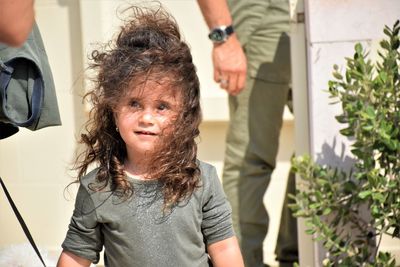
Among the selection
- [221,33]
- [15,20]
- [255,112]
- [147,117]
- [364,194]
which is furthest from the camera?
[255,112]

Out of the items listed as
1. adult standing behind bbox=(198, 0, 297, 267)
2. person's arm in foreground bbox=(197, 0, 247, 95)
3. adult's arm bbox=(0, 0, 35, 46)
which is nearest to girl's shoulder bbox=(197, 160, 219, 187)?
adult's arm bbox=(0, 0, 35, 46)

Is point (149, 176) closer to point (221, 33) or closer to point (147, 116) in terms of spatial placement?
point (147, 116)

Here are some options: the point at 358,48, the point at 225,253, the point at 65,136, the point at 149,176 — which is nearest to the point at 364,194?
the point at 358,48

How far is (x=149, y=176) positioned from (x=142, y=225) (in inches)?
6.3

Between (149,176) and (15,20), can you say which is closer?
(15,20)

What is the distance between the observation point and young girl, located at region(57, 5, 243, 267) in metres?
3.08

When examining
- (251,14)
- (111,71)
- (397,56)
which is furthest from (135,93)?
(251,14)

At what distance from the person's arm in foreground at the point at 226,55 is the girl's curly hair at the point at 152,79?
1.11 meters

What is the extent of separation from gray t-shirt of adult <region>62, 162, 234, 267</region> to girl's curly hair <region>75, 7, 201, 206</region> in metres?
0.03

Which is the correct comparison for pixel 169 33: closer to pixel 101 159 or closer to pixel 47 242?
pixel 101 159

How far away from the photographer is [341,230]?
Answer: 417 centimetres

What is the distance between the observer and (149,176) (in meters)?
3.13

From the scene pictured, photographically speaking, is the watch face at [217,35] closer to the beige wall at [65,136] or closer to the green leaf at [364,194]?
the green leaf at [364,194]

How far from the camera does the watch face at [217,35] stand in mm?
4421
